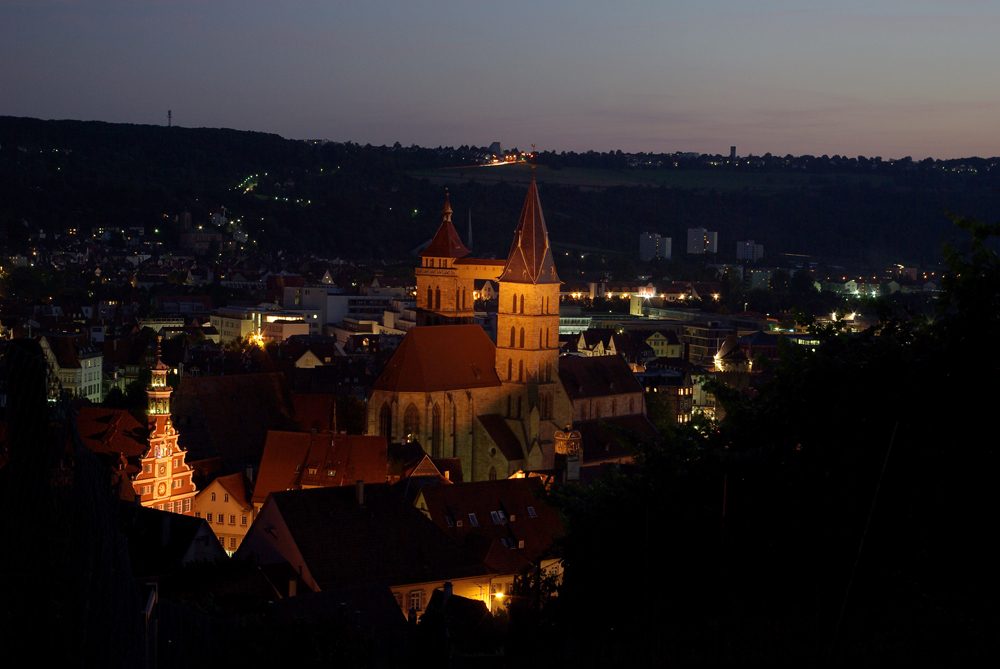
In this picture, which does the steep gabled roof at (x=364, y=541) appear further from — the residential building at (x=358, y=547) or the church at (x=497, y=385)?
the church at (x=497, y=385)

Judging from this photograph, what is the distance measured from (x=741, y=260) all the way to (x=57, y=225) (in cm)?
9965

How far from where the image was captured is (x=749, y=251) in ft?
599

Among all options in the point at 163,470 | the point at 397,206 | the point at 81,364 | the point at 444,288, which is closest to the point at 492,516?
the point at 163,470

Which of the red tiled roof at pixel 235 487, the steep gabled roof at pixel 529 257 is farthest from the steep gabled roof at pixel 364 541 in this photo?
the steep gabled roof at pixel 529 257

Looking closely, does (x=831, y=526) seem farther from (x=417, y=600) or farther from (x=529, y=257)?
(x=529, y=257)

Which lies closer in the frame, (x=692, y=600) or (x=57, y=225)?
(x=692, y=600)

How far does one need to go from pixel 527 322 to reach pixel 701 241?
152 metres

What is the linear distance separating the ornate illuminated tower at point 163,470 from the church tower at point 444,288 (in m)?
17.5

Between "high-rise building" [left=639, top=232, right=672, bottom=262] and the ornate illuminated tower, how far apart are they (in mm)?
153584

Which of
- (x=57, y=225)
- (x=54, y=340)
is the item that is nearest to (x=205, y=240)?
(x=57, y=225)

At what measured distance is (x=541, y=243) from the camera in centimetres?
3969

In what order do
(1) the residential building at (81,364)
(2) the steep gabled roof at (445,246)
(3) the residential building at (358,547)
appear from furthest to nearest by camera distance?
(1) the residential building at (81,364) → (2) the steep gabled roof at (445,246) → (3) the residential building at (358,547)

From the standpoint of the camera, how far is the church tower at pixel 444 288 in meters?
48.2

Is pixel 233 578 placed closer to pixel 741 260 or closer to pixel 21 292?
pixel 21 292
